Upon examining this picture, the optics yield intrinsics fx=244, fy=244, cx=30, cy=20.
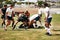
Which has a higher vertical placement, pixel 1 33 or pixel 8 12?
pixel 8 12

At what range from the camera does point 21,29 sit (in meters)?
16.4

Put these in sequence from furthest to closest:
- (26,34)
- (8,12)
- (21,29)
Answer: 1. (21,29)
2. (8,12)
3. (26,34)

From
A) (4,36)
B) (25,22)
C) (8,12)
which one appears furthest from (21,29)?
(4,36)

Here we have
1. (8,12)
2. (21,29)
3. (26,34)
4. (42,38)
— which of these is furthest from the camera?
(21,29)

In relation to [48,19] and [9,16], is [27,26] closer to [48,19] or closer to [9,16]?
[9,16]

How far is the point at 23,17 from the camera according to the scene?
52.7 ft

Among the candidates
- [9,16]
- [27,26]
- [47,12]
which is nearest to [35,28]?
[27,26]

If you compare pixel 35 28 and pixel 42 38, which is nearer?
pixel 42 38

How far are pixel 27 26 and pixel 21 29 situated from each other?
1.87 ft

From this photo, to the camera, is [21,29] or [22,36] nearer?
[22,36]

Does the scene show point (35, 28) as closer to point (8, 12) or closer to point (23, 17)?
point (23, 17)

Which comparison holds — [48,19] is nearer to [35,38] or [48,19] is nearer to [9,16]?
[35,38]

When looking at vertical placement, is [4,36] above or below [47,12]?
below

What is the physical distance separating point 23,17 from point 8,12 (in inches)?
48.5
